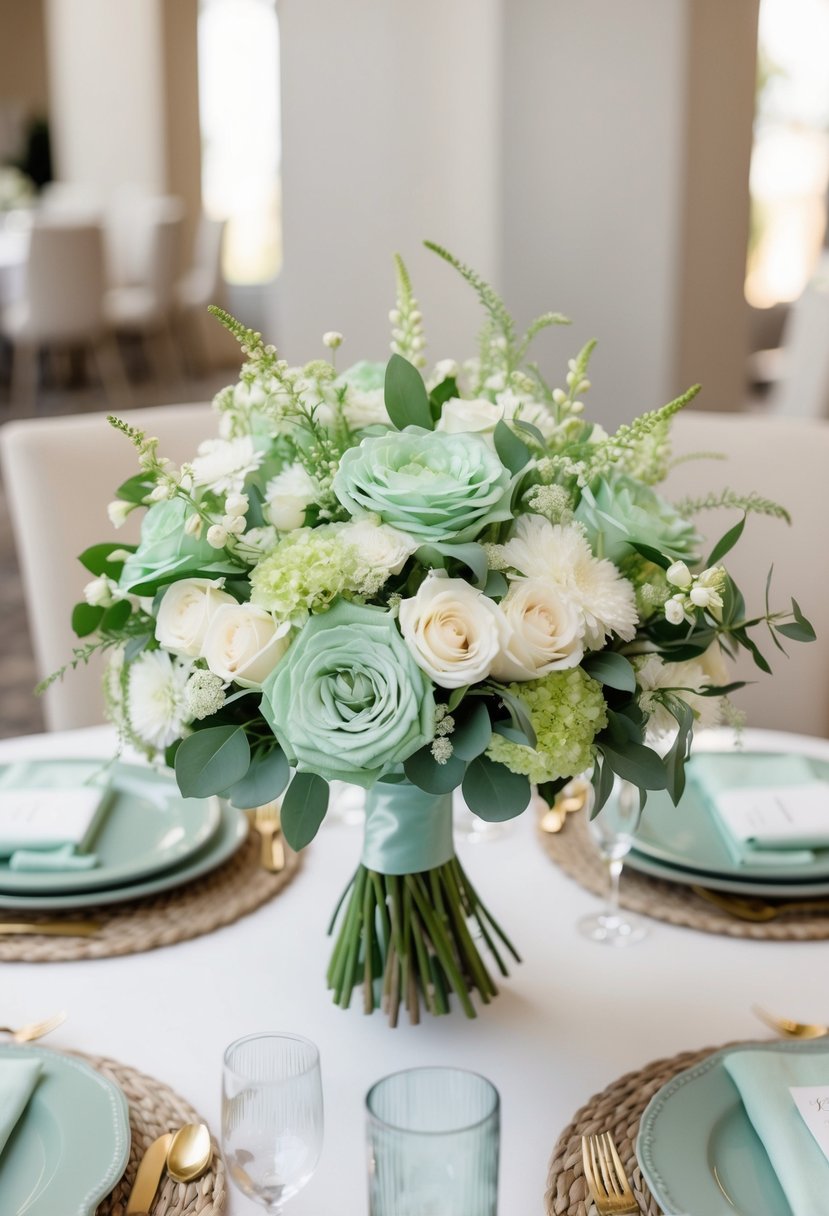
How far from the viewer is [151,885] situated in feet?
4.01

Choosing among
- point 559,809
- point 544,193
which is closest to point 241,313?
point 544,193

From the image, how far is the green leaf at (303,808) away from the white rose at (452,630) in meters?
0.14

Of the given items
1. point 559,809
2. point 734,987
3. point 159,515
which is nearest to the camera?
point 159,515

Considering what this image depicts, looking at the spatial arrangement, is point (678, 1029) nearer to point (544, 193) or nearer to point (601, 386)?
point (601, 386)

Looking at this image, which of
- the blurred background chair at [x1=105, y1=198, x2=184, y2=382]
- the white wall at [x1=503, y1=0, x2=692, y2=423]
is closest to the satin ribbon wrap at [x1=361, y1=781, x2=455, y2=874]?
the white wall at [x1=503, y1=0, x2=692, y2=423]

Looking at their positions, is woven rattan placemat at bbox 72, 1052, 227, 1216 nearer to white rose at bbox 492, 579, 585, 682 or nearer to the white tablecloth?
the white tablecloth

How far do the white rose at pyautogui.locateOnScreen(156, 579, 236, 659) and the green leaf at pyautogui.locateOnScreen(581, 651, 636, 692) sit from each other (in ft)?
0.84

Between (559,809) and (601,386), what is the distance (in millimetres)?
1667

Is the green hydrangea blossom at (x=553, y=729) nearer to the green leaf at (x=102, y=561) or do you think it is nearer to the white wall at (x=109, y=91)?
the green leaf at (x=102, y=561)

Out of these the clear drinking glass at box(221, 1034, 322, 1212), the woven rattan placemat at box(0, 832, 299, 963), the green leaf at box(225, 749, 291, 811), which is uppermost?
the green leaf at box(225, 749, 291, 811)

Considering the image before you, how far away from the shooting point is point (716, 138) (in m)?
→ 2.79

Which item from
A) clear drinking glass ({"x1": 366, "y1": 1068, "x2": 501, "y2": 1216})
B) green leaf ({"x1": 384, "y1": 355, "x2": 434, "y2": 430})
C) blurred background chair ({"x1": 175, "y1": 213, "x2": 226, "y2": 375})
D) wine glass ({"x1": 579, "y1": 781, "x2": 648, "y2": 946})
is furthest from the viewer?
blurred background chair ({"x1": 175, "y1": 213, "x2": 226, "y2": 375})

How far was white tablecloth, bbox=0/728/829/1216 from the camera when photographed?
97cm

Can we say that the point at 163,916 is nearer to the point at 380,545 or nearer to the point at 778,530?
the point at 380,545
